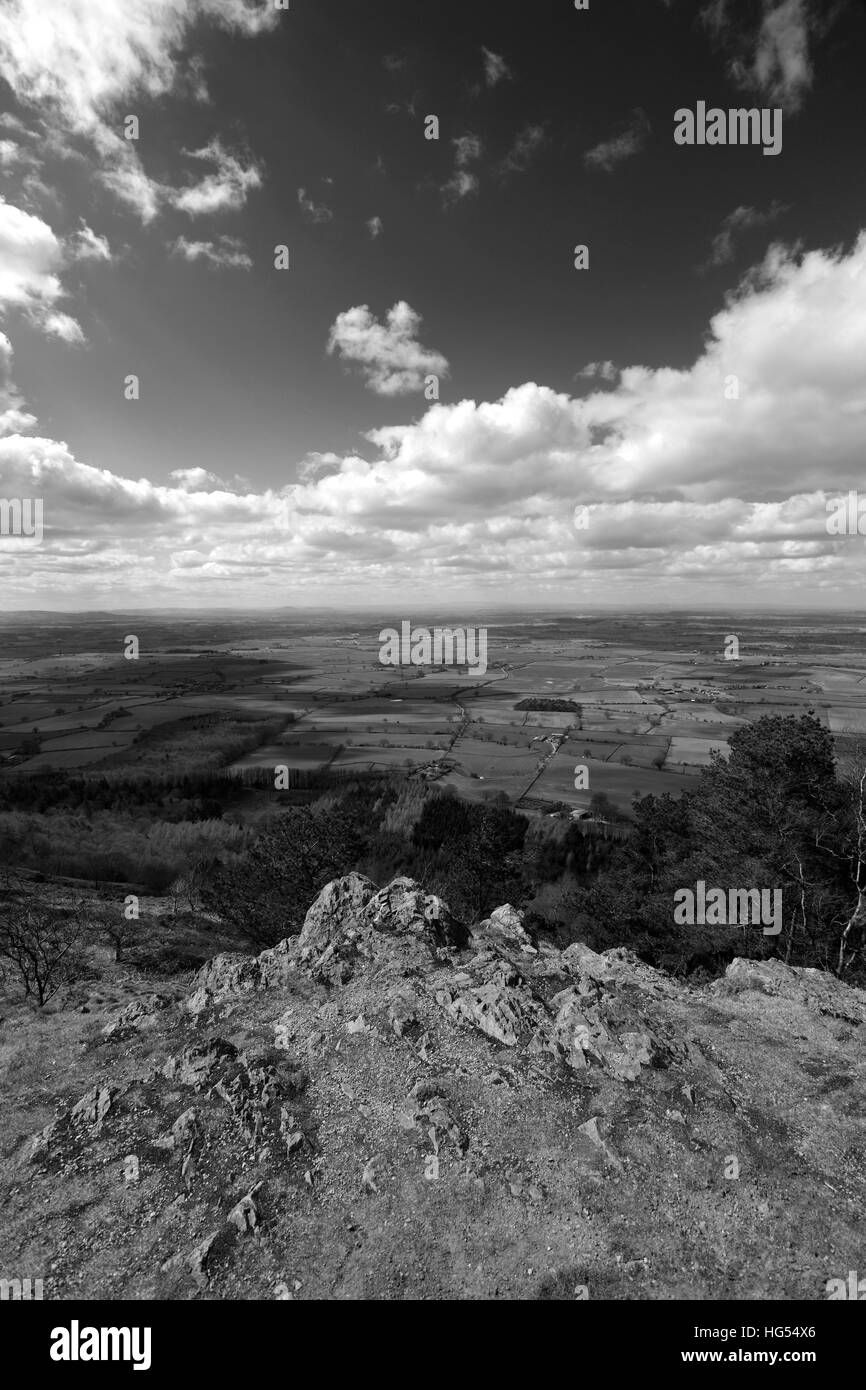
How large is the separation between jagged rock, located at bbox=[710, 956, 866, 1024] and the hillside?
0.11m

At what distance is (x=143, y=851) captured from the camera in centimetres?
5422

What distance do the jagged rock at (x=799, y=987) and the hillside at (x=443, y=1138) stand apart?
0.35 ft

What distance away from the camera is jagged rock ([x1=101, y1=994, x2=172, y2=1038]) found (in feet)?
51.8

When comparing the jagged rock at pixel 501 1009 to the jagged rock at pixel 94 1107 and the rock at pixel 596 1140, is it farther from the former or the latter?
the jagged rock at pixel 94 1107

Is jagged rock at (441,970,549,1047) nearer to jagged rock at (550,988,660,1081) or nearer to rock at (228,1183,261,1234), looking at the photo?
jagged rock at (550,988,660,1081)

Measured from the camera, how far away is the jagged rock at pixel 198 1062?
12.8 meters

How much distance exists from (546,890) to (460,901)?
666 inches

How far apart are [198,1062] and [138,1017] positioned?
476cm

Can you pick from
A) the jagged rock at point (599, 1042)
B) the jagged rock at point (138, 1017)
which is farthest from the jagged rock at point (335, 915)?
the jagged rock at point (599, 1042)

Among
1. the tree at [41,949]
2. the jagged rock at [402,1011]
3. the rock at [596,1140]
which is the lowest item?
the tree at [41,949]

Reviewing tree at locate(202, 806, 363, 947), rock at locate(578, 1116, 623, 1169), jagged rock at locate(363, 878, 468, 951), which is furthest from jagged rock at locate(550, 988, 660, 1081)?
tree at locate(202, 806, 363, 947)

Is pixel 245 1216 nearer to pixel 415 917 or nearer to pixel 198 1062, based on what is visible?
pixel 198 1062
